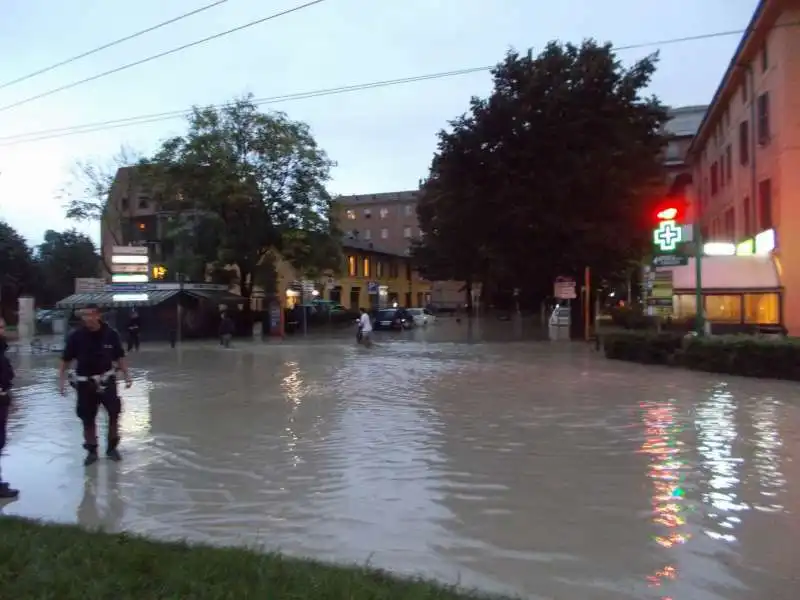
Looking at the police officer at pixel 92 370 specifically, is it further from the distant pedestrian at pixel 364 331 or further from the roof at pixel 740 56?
the distant pedestrian at pixel 364 331

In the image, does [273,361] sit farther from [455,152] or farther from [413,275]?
[413,275]

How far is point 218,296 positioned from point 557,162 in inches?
763

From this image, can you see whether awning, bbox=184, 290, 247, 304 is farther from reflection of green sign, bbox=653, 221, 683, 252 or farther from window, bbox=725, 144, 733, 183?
window, bbox=725, 144, 733, 183

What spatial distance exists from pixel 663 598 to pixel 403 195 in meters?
106

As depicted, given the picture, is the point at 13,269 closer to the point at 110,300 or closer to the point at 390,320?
the point at 110,300

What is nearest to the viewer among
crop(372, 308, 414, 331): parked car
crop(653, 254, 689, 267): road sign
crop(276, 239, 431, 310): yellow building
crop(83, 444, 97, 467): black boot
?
crop(83, 444, 97, 467): black boot

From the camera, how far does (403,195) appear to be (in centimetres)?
10900

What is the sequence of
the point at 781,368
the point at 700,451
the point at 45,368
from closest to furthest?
1. the point at 700,451
2. the point at 781,368
3. the point at 45,368

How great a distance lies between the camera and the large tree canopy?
1170 inches

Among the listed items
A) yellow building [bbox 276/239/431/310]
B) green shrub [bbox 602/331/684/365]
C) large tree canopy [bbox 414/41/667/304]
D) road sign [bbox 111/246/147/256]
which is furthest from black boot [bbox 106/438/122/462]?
yellow building [bbox 276/239/431/310]

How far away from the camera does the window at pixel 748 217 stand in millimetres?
29241

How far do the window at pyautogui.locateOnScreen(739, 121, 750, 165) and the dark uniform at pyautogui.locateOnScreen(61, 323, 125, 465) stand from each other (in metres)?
28.3

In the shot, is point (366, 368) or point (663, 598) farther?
point (366, 368)

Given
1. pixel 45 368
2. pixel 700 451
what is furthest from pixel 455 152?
pixel 700 451
